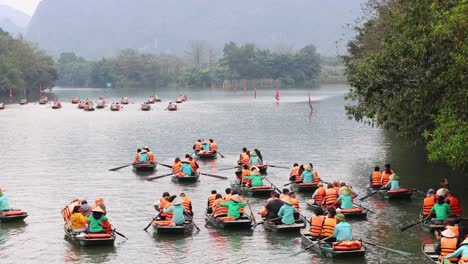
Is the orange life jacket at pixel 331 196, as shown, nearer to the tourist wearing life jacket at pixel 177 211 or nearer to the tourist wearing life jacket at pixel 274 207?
the tourist wearing life jacket at pixel 274 207

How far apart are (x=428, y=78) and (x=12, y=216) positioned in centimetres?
1764

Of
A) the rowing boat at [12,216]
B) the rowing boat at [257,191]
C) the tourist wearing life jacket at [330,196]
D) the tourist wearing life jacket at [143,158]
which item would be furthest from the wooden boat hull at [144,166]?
the tourist wearing life jacket at [330,196]

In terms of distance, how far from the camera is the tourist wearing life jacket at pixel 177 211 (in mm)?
26438

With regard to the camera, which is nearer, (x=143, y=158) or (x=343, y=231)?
(x=343, y=231)

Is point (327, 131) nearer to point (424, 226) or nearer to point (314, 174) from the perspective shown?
point (314, 174)

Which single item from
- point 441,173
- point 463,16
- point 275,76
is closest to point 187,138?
point 441,173

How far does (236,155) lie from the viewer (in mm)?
51031

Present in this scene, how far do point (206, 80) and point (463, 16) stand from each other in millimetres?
178307

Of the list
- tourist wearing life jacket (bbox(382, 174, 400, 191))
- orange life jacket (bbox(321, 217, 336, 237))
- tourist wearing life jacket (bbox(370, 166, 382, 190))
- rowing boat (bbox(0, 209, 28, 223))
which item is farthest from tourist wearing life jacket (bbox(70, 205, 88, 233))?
tourist wearing life jacket (bbox(370, 166, 382, 190))

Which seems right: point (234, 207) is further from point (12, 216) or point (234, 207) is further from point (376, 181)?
point (376, 181)

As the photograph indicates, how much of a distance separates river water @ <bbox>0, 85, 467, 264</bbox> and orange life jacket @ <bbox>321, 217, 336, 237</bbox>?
855mm

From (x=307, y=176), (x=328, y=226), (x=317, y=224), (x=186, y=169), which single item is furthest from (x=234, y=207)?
(x=186, y=169)

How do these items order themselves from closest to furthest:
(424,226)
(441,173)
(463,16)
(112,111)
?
(463,16) < (424,226) < (441,173) < (112,111)

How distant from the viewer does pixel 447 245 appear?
794 inches
